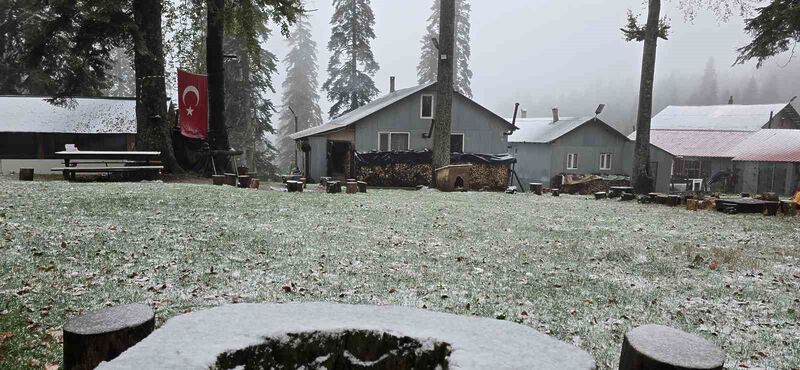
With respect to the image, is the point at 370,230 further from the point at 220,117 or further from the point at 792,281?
the point at 220,117

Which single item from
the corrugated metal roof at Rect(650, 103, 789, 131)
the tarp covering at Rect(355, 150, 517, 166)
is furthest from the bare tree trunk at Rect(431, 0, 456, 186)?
the corrugated metal roof at Rect(650, 103, 789, 131)

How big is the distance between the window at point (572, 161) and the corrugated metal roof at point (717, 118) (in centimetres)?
1280

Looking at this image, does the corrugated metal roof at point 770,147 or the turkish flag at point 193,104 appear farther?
the corrugated metal roof at point 770,147

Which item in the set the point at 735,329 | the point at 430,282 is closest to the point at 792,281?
the point at 735,329

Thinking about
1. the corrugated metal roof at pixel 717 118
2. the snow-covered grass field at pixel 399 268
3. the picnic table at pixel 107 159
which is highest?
the corrugated metal roof at pixel 717 118

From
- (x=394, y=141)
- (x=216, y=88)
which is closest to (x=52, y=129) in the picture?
(x=216, y=88)

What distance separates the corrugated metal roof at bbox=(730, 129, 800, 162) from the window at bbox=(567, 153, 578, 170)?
416 inches

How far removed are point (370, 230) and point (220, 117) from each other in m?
13.2

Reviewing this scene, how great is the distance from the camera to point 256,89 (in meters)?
40.7

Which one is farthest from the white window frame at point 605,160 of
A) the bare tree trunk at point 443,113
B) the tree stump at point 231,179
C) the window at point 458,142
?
the tree stump at point 231,179

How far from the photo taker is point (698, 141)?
129 feet

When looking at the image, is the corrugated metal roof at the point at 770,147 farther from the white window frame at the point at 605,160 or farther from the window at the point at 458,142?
the window at the point at 458,142

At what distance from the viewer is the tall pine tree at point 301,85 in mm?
65188

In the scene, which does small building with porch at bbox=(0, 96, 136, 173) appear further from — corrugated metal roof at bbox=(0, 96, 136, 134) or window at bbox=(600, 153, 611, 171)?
window at bbox=(600, 153, 611, 171)
